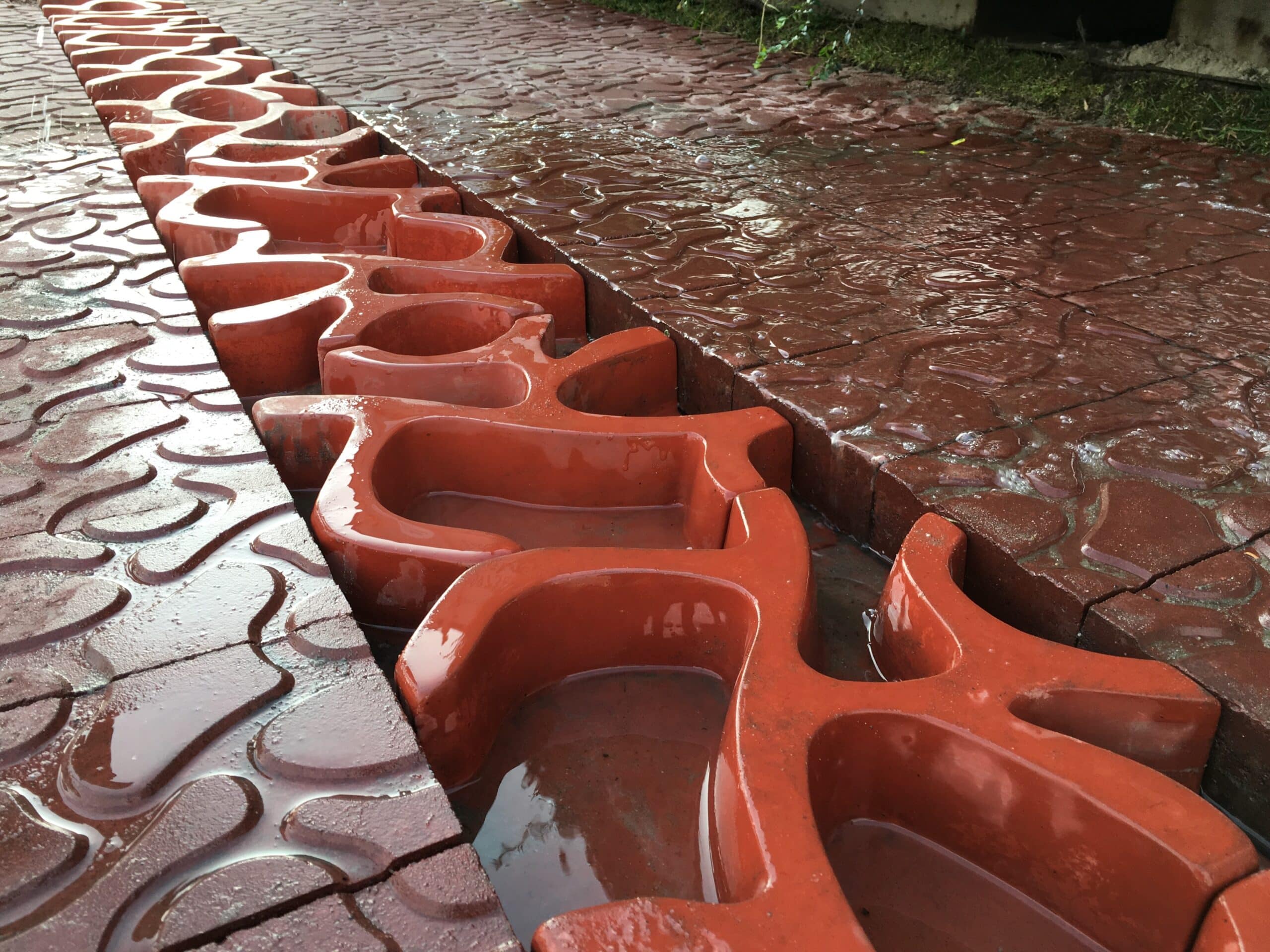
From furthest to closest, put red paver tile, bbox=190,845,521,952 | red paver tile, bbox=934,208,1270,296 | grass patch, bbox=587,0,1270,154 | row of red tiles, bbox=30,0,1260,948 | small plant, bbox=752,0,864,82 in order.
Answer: small plant, bbox=752,0,864,82, grass patch, bbox=587,0,1270,154, red paver tile, bbox=934,208,1270,296, row of red tiles, bbox=30,0,1260,948, red paver tile, bbox=190,845,521,952

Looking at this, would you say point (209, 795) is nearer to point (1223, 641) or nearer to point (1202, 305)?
point (1223, 641)

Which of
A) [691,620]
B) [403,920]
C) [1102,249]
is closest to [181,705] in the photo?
[403,920]

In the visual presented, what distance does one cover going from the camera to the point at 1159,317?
2119 millimetres

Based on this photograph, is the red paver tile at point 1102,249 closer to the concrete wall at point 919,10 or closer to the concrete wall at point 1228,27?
the concrete wall at point 1228,27

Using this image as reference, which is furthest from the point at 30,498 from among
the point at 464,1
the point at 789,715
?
the point at 464,1

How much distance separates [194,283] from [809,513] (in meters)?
1.73

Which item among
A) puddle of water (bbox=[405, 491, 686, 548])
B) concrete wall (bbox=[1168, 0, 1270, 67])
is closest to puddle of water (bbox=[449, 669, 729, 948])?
puddle of water (bbox=[405, 491, 686, 548])

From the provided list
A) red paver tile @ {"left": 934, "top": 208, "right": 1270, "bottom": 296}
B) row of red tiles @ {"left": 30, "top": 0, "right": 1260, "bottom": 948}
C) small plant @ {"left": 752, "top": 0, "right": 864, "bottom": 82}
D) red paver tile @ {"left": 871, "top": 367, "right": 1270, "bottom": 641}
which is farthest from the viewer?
small plant @ {"left": 752, "top": 0, "right": 864, "bottom": 82}

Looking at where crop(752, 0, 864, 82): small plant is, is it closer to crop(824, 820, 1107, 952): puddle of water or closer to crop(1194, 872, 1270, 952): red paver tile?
crop(824, 820, 1107, 952): puddle of water

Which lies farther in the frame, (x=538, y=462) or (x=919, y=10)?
(x=919, y=10)

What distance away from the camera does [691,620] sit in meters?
1.45

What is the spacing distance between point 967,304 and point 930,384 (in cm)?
44

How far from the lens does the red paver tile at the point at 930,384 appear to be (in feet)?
5.75

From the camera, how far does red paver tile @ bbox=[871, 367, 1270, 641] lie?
141 cm
